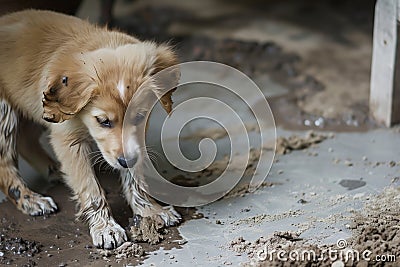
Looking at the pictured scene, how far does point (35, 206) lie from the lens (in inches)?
163

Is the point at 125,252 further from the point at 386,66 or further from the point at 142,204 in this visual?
the point at 386,66

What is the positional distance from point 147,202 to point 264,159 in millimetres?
961

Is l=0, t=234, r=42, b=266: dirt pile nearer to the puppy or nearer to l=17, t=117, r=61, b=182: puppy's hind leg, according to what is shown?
the puppy

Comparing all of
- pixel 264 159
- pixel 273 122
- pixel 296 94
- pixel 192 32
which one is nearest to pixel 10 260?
pixel 264 159

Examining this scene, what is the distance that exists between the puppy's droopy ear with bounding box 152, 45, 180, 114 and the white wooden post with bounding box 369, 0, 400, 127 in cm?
174

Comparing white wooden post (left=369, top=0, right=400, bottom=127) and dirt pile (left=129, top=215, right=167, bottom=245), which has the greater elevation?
white wooden post (left=369, top=0, right=400, bottom=127)

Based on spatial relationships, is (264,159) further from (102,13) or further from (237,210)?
(102,13)

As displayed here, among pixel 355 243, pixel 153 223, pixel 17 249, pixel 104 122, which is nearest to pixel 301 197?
pixel 355 243

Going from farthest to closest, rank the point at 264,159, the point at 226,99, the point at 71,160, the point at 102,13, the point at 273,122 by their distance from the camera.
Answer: the point at 102,13 < the point at 226,99 < the point at 273,122 < the point at 264,159 < the point at 71,160

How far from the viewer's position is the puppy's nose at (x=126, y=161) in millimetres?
3504

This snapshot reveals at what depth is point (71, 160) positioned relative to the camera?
3.85 m

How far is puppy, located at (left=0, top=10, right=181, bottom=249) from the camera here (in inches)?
139

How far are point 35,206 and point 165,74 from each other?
43.9 inches

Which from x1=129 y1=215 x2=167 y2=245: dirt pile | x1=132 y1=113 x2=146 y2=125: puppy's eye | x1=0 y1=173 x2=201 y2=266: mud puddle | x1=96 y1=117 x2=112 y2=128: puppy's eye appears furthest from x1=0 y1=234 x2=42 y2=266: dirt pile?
x1=132 y1=113 x2=146 y2=125: puppy's eye
